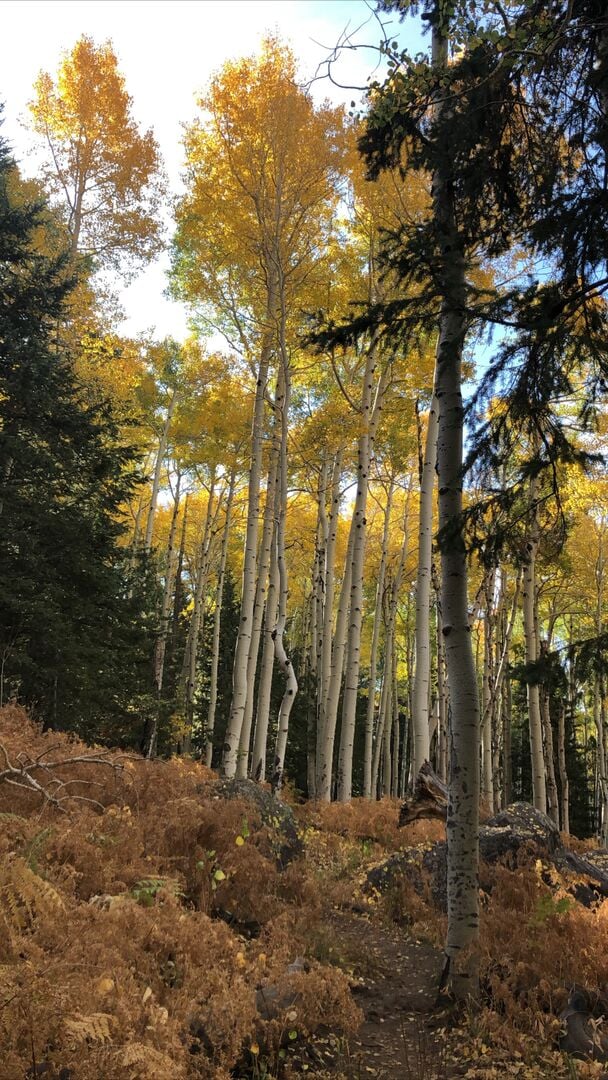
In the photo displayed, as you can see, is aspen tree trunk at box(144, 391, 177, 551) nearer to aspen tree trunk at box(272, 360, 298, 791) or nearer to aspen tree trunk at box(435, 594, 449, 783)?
aspen tree trunk at box(272, 360, 298, 791)

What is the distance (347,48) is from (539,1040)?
20.1ft

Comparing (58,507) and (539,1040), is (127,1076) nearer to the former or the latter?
(539,1040)

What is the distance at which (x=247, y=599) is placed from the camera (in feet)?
35.2

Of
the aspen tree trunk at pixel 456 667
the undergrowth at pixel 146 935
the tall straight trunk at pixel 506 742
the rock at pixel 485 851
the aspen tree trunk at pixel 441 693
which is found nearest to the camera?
the undergrowth at pixel 146 935

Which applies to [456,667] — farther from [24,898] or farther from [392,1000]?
[24,898]

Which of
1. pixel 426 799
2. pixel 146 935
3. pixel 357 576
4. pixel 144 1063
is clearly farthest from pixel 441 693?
pixel 144 1063

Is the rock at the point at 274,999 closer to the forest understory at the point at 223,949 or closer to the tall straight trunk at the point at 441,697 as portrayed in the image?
the forest understory at the point at 223,949

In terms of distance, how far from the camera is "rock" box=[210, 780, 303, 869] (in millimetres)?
6496

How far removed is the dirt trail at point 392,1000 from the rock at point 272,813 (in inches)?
31.7

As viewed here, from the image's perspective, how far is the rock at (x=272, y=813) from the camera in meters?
6.50

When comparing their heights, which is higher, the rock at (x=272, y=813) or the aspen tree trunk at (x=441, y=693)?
the aspen tree trunk at (x=441, y=693)

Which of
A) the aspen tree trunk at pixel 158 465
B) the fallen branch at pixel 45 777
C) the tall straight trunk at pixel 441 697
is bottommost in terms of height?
the fallen branch at pixel 45 777

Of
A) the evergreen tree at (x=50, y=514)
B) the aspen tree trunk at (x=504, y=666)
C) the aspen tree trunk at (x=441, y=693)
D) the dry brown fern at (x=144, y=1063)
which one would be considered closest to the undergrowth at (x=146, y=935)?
the dry brown fern at (x=144, y=1063)

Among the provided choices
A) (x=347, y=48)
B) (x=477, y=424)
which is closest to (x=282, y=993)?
(x=477, y=424)
